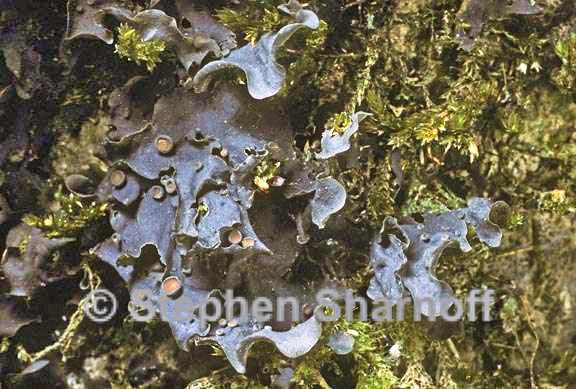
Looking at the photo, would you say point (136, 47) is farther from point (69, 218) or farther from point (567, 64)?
point (567, 64)

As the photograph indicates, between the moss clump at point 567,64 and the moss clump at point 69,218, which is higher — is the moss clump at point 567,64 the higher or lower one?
the higher one

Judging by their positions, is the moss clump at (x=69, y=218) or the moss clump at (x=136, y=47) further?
the moss clump at (x=69, y=218)

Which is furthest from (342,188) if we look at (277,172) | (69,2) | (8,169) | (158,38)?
(8,169)

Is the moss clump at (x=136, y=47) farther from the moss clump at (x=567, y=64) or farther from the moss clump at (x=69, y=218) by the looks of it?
the moss clump at (x=567, y=64)

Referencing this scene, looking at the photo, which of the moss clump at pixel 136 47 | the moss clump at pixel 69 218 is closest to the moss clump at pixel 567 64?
the moss clump at pixel 136 47

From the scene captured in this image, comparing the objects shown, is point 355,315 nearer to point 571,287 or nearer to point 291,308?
point 291,308

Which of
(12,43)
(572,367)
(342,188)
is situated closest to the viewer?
(342,188)

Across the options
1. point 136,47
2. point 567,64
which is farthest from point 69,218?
point 567,64

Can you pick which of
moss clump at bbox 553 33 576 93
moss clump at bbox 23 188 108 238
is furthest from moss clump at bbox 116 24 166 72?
moss clump at bbox 553 33 576 93

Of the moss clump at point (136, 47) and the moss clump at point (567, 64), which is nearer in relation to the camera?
the moss clump at point (136, 47)
